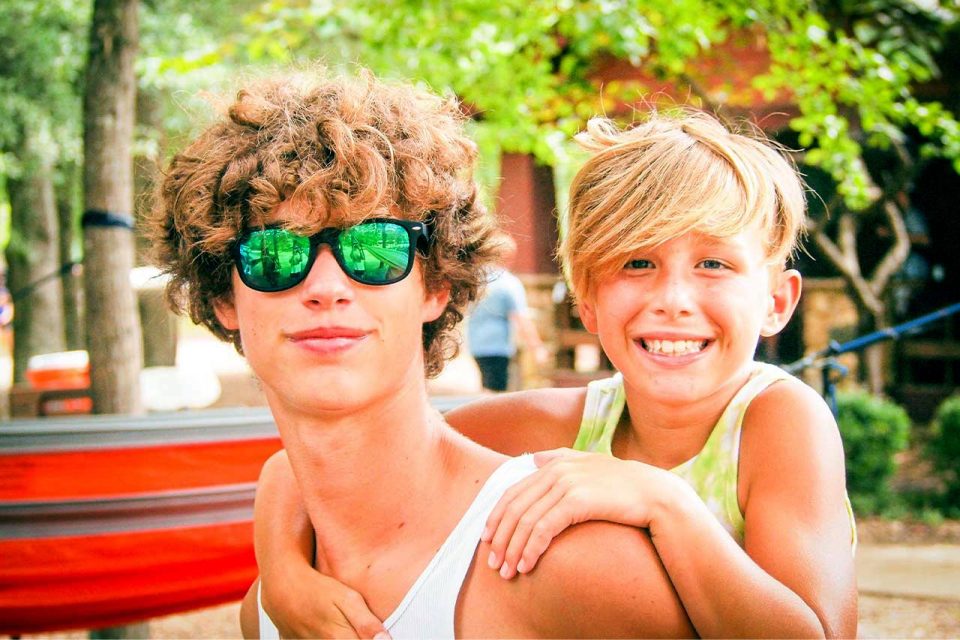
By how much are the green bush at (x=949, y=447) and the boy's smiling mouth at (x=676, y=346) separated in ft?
20.4

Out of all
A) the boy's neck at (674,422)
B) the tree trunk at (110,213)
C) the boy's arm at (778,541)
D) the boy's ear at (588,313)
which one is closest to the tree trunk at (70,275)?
the tree trunk at (110,213)

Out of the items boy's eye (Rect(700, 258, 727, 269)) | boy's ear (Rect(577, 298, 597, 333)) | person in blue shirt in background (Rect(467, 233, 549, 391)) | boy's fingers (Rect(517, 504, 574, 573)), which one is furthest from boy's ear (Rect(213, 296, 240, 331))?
person in blue shirt in background (Rect(467, 233, 549, 391))

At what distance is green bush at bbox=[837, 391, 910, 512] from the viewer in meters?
7.38

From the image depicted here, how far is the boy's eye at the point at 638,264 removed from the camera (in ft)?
6.55

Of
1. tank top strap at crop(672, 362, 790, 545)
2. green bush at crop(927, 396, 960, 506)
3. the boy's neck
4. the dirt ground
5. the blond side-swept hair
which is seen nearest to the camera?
the blond side-swept hair

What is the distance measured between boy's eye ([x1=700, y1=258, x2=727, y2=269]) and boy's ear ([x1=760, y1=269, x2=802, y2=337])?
27 centimetres

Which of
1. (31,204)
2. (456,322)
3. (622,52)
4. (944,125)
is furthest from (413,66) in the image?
(31,204)

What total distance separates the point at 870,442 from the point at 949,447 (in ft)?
1.95

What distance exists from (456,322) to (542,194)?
10837mm

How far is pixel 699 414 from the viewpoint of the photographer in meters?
2.16

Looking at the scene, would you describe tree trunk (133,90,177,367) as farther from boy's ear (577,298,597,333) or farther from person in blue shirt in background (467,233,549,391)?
boy's ear (577,298,597,333)

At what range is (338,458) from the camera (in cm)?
159

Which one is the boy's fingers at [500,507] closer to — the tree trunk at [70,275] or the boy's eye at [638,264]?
the boy's eye at [638,264]

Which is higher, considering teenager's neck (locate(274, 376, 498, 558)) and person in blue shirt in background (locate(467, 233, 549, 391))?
teenager's neck (locate(274, 376, 498, 558))
